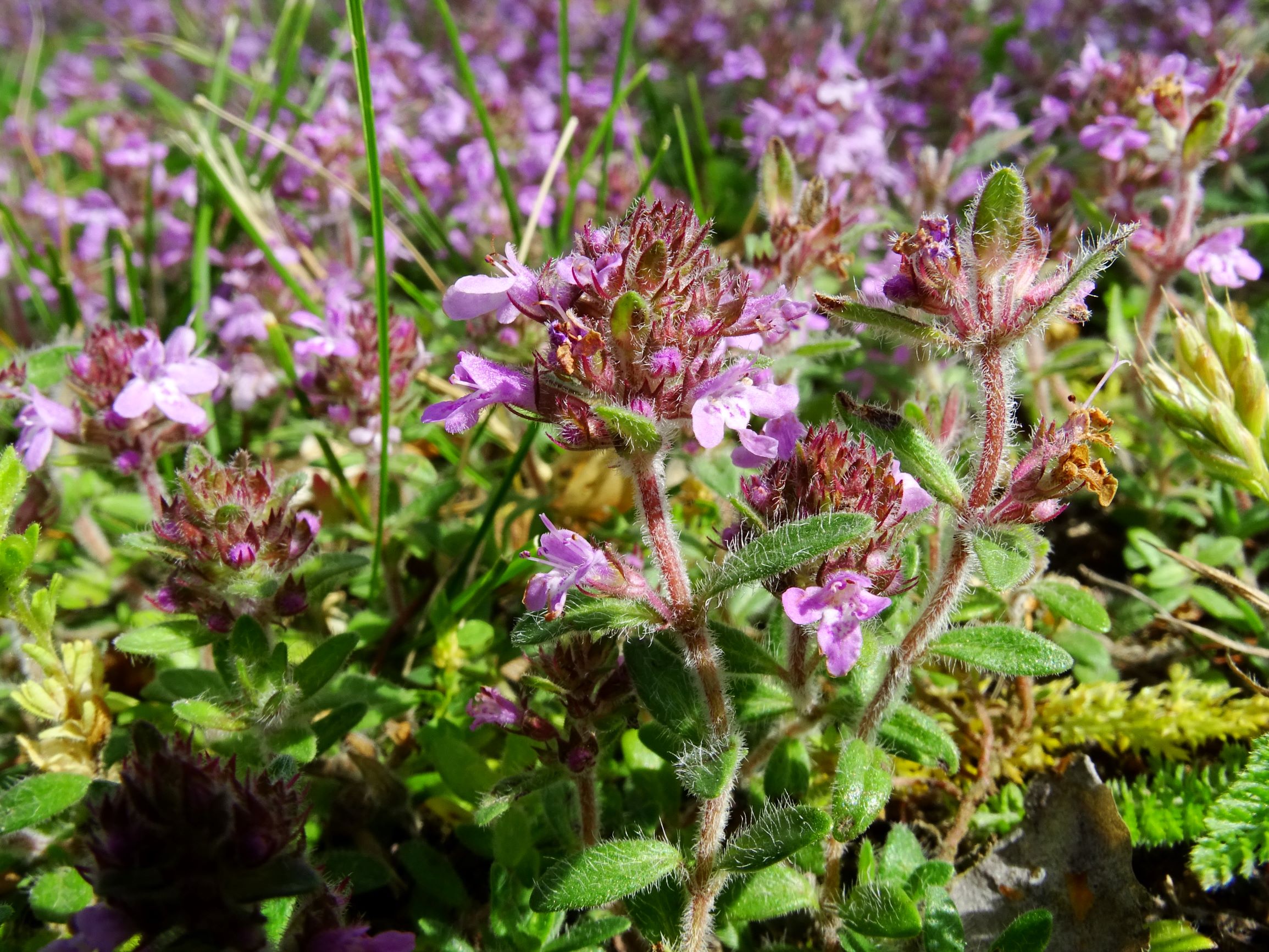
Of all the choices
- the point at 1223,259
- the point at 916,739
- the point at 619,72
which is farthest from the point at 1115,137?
the point at 916,739

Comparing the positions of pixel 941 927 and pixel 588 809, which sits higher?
pixel 588 809

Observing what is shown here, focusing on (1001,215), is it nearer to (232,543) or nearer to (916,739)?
(916,739)

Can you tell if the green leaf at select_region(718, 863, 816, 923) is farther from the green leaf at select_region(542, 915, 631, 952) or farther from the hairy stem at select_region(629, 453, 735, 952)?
the green leaf at select_region(542, 915, 631, 952)

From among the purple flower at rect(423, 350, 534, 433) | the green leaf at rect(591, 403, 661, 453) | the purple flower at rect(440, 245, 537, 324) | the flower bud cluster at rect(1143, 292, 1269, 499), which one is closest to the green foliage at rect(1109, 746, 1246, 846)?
the flower bud cluster at rect(1143, 292, 1269, 499)

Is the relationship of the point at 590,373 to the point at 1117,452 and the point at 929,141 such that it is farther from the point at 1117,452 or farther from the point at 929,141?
the point at 929,141

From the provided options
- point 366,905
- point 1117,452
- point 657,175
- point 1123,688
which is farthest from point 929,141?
point 366,905
